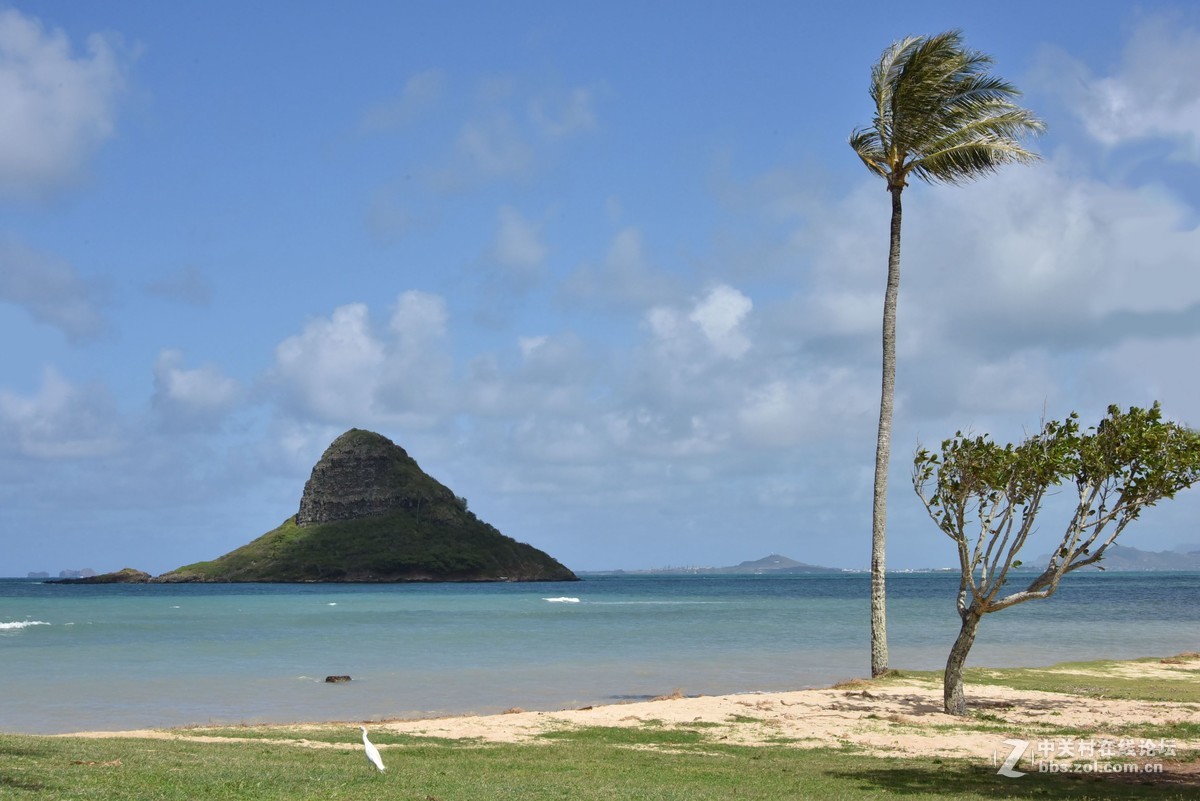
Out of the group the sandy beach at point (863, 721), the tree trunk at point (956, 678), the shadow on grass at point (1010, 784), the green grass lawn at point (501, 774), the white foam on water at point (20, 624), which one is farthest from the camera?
the white foam on water at point (20, 624)

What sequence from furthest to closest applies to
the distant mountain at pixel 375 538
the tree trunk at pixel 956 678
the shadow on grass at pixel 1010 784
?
the distant mountain at pixel 375 538, the tree trunk at pixel 956 678, the shadow on grass at pixel 1010 784

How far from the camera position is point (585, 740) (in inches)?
689

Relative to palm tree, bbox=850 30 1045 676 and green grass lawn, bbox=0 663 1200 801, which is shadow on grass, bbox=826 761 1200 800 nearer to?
green grass lawn, bbox=0 663 1200 801

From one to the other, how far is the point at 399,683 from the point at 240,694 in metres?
4.23

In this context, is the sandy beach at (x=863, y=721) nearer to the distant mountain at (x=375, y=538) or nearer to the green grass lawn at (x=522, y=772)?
the green grass lawn at (x=522, y=772)

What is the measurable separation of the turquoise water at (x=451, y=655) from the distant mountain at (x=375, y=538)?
104m

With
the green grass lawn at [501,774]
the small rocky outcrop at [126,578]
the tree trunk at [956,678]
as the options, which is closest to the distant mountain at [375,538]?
the small rocky outcrop at [126,578]

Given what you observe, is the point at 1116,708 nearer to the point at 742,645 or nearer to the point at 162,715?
the point at 162,715

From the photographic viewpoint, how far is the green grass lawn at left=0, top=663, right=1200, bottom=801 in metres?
11.7

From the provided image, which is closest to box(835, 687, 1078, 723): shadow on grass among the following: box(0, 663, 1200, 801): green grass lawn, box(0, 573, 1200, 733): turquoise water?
box(0, 663, 1200, 801): green grass lawn

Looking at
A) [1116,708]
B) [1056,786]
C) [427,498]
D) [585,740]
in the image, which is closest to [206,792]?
[585,740]

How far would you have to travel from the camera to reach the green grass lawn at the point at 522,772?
1172cm

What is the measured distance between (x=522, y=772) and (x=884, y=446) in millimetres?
13807

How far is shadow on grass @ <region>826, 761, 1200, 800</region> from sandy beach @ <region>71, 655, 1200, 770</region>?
163 cm
